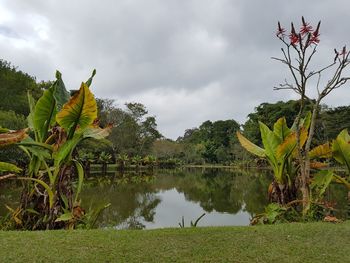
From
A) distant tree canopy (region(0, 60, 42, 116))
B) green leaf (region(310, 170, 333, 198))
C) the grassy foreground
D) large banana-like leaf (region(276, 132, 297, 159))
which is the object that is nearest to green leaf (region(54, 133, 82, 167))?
the grassy foreground

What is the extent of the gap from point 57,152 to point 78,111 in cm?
62

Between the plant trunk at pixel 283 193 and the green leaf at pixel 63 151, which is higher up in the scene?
the green leaf at pixel 63 151

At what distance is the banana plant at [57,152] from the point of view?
439 cm

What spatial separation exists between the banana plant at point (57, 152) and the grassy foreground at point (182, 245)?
805mm

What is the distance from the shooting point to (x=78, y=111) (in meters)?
4.43

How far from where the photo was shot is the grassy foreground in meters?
2.92

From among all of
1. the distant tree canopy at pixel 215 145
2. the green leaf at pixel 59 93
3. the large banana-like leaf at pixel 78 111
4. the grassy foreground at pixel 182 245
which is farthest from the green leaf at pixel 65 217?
the distant tree canopy at pixel 215 145

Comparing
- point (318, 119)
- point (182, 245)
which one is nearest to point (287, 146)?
point (182, 245)

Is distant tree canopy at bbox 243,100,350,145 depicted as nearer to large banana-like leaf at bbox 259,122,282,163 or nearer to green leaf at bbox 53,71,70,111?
large banana-like leaf at bbox 259,122,282,163

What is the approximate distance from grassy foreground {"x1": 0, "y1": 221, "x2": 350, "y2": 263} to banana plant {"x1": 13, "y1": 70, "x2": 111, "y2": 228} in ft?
2.64

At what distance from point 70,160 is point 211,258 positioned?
8.48 ft

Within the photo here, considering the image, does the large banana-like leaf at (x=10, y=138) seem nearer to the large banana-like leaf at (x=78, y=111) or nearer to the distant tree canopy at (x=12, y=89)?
the large banana-like leaf at (x=78, y=111)

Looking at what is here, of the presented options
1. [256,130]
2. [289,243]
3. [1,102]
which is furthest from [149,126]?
[289,243]

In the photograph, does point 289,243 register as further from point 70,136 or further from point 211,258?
point 70,136
